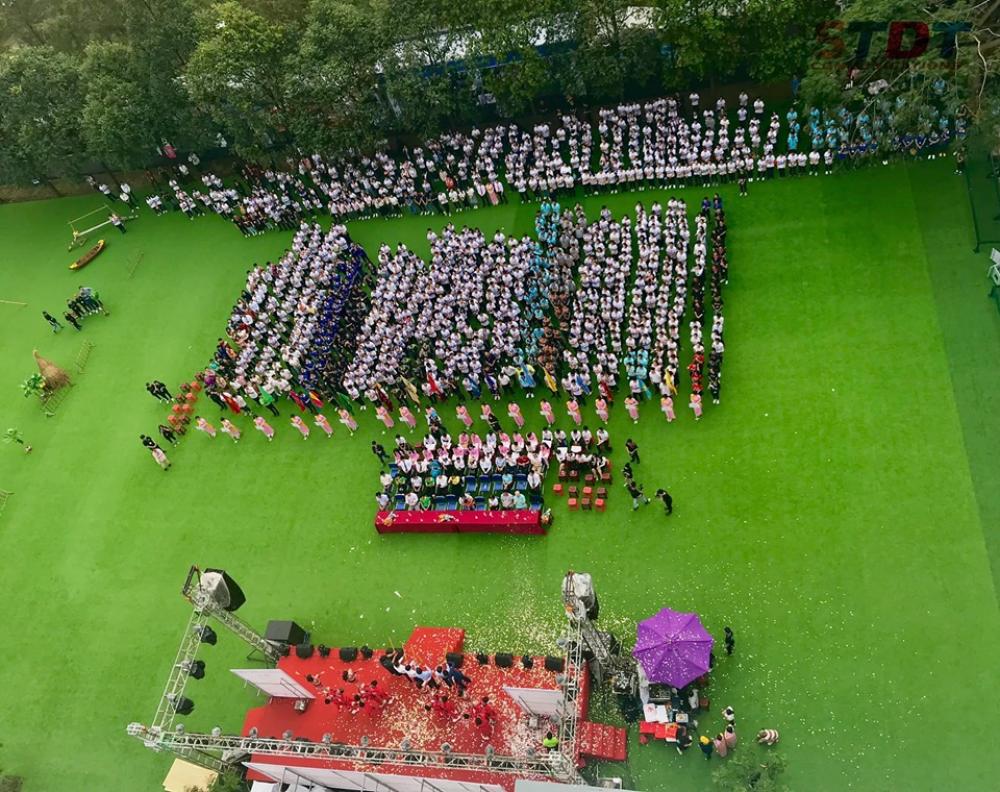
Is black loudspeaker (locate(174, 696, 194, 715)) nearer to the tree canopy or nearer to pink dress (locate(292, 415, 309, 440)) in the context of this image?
pink dress (locate(292, 415, 309, 440))

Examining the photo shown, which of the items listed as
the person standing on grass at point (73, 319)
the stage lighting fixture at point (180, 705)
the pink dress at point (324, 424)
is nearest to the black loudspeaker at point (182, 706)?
the stage lighting fixture at point (180, 705)

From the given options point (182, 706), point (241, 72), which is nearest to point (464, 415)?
point (182, 706)

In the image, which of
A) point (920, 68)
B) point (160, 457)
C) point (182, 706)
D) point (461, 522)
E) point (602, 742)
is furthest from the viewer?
point (160, 457)

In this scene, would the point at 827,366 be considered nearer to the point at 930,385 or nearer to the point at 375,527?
the point at 930,385

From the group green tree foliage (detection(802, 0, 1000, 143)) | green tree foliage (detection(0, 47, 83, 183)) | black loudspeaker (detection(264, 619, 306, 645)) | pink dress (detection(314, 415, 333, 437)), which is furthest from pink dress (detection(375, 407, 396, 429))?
green tree foliage (detection(0, 47, 83, 183))

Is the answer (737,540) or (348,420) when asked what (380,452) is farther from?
(737,540)

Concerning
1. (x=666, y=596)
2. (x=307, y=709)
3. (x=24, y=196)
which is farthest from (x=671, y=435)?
(x=24, y=196)

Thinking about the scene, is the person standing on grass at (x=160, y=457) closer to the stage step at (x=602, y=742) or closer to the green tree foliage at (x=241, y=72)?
the green tree foliage at (x=241, y=72)
